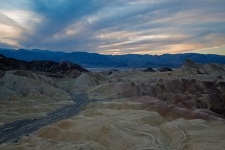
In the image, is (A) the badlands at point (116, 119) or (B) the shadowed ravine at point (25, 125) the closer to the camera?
(A) the badlands at point (116, 119)

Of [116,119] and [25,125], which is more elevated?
[116,119]

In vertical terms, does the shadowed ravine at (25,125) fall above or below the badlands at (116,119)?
below

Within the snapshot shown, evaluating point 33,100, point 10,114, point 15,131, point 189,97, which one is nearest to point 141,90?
point 189,97

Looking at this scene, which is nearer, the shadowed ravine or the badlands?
the badlands

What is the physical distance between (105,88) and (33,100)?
33481 millimetres

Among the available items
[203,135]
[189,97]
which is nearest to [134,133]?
[203,135]

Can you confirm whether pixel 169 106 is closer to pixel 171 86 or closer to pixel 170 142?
pixel 170 142

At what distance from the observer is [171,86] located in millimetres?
105500

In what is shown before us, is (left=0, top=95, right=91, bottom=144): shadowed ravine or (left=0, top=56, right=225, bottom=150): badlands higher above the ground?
(left=0, top=56, right=225, bottom=150): badlands

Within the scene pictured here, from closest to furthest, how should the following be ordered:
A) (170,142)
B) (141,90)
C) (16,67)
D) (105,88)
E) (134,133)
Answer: (170,142)
(134,133)
(141,90)
(105,88)
(16,67)

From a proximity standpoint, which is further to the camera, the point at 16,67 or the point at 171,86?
the point at 16,67

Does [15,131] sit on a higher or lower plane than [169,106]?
lower

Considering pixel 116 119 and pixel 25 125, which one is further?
pixel 25 125

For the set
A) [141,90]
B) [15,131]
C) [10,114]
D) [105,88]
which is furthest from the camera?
[105,88]
